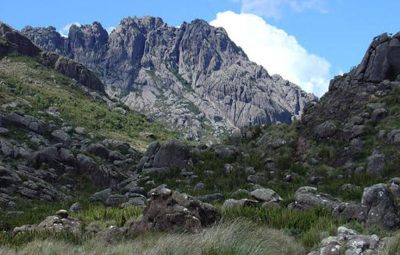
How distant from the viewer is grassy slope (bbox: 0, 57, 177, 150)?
192ft

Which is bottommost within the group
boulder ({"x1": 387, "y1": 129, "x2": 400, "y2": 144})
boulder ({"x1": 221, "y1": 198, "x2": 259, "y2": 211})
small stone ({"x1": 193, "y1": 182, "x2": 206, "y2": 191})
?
small stone ({"x1": 193, "y1": 182, "x2": 206, "y2": 191})

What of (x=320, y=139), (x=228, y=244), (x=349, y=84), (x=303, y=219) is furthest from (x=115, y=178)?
(x=228, y=244)

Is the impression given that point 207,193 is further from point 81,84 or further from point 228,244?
point 81,84

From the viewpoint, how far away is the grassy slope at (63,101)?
58562mm

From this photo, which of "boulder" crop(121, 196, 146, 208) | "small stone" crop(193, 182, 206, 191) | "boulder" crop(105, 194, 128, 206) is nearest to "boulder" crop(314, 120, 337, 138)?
"small stone" crop(193, 182, 206, 191)

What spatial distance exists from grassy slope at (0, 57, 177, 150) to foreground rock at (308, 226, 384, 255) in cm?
4440

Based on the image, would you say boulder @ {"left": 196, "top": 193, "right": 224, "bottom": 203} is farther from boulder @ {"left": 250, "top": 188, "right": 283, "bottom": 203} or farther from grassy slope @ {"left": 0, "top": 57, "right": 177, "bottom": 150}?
grassy slope @ {"left": 0, "top": 57, "right": 177, "bottom": 150}

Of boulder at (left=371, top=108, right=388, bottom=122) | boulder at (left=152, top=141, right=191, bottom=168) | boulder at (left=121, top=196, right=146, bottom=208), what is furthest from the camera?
boulder at (left=152, top=141, right=191, bottom=168)

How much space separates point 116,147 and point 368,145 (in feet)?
72.9

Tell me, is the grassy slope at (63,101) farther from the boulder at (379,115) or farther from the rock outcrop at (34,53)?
the boulder at (379,115)

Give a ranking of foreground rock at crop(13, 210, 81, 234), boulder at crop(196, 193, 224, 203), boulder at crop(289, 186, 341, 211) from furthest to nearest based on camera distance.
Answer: boulder at crop(196, 193, 224, 203)
boulder at crop(289, 186, 341, 211)
foreground rock at crop(13, 210, 81, 234)

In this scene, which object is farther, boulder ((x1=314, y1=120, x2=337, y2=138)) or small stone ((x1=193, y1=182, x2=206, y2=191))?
boulder ((x1=314, y1=120, x2=337, y2=138))

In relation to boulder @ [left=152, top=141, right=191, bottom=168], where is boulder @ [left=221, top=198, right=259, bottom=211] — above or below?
below

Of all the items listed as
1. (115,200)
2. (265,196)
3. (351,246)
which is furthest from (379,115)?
(351,246)
